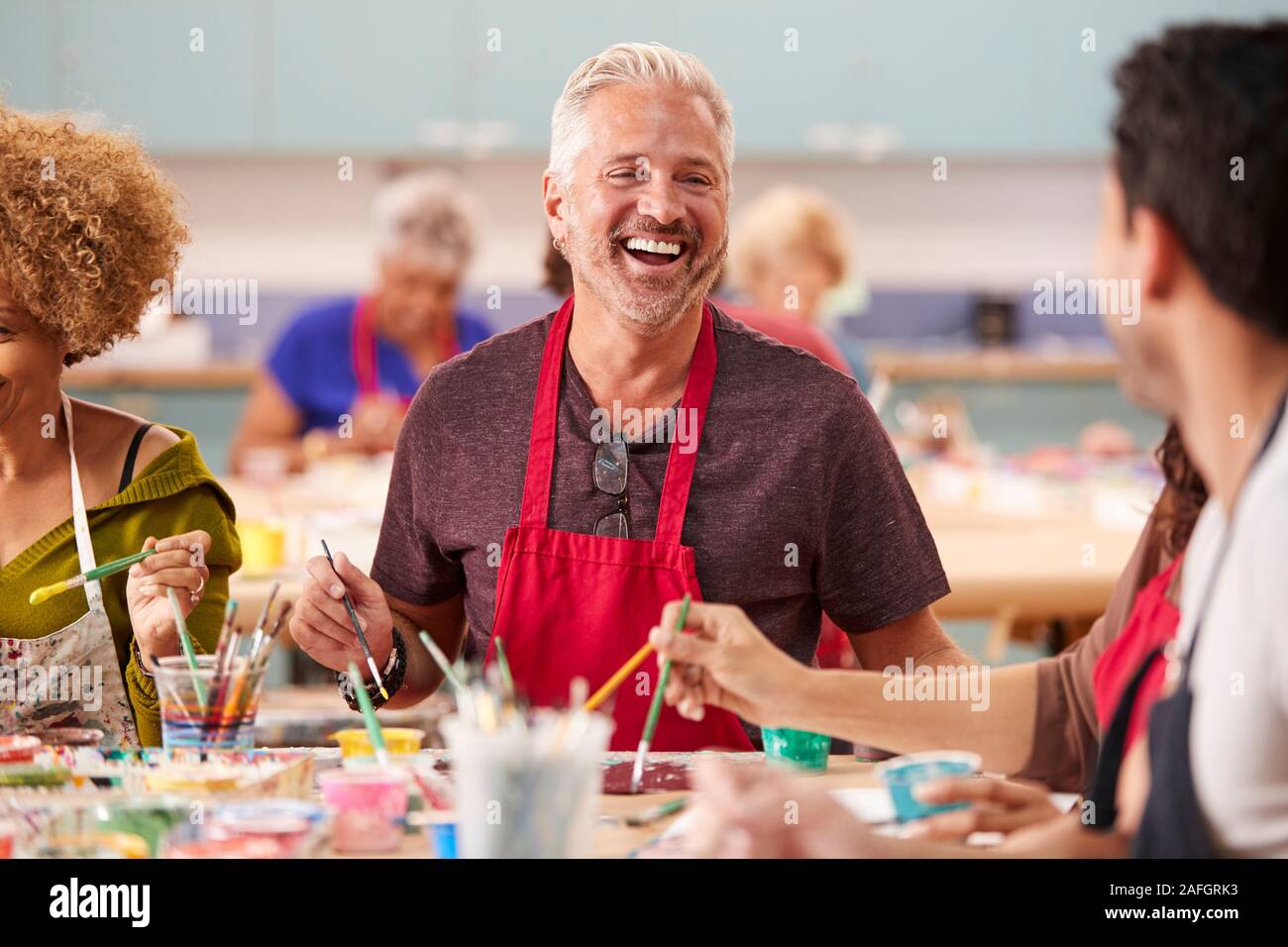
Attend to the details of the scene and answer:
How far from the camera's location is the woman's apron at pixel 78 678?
1.98 metres

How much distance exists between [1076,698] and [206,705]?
0.95m

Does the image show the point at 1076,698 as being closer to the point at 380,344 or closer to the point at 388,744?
the point at 388,744

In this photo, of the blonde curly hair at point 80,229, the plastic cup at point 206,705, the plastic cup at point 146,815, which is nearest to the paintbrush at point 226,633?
the plastic cup at point 206,705

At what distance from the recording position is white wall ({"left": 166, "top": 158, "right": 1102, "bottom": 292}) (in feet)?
23.3

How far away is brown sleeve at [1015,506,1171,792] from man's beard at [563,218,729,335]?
712 millimetres

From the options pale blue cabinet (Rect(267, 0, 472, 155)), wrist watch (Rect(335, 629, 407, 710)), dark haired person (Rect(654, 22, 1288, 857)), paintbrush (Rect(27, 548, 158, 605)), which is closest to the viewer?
dark haired person (Rect(654, 22, 1288, 857))

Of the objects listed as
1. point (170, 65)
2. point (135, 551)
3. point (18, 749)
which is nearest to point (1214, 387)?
point (18, 749)

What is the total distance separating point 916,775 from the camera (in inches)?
61.4

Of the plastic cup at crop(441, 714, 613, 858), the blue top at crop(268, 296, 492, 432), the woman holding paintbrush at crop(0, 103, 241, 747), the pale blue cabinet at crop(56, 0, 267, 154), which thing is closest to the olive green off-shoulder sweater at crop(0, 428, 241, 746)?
the woman holding paintbrush at crop(0, 103, 241, 747)

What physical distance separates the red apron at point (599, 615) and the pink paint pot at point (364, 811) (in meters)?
0.57

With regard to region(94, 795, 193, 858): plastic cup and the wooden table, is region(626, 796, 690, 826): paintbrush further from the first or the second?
region(94, 795, 193, 858): plastic cup

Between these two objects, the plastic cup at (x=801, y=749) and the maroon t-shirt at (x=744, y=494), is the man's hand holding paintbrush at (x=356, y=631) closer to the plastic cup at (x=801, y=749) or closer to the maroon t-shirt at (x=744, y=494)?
the maroon t-shirt at (x=744, y=494)
